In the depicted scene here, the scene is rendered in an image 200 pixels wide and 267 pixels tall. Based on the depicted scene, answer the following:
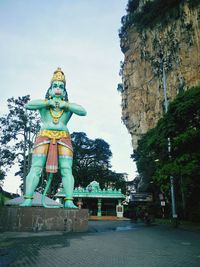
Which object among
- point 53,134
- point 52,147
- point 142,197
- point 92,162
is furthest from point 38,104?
point 92,162

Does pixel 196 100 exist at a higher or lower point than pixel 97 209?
higher

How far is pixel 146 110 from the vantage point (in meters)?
39.3

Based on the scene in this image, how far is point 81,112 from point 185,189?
679cm

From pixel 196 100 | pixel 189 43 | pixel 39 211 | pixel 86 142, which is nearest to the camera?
pixel 39 211

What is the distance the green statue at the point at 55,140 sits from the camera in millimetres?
10836

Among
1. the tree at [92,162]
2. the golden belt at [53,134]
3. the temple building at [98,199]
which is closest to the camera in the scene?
the golden belt at [53,134]

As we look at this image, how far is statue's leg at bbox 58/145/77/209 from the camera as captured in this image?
10844 mm

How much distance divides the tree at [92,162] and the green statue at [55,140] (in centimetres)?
3038

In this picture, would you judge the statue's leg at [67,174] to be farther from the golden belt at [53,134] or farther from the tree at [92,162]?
the tree at [92,162]

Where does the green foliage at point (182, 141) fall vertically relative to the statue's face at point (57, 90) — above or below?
below

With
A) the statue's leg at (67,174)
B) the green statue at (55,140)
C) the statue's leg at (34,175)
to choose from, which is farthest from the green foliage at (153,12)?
the statue's leg at (34,175)

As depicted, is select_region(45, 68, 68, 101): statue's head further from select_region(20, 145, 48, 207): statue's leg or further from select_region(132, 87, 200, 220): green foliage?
select_region(132, 87, 200, 220): green foliage

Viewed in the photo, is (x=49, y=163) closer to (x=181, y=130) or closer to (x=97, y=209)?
(x=181, y=130)

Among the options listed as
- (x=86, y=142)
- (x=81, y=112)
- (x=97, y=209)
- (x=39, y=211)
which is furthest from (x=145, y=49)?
(x=39, y=211)
